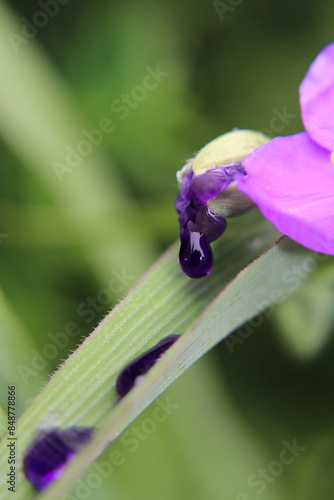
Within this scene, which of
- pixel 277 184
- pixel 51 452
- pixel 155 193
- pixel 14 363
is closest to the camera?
pixel 51 452

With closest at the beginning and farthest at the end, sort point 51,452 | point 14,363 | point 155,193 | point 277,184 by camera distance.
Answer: point 51,452 → point 277,184 → point 14,363 → point 155,193

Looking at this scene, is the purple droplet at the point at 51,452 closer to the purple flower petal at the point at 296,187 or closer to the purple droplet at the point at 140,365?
the purple droplet at the point at 140,365

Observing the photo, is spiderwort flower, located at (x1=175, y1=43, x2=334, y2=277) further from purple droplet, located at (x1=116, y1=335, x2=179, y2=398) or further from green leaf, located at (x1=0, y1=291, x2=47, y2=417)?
green leaf, located at (x1=0, y1=291, x2=47, y2=417)

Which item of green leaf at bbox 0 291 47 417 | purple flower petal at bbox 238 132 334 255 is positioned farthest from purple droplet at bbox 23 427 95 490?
purple flower petal at bbox 238 132 334 255

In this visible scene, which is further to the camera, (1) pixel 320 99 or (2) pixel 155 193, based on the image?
(2) pixel 155 193

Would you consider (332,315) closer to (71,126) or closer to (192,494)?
(192,494)

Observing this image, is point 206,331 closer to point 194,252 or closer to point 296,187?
point 194,252

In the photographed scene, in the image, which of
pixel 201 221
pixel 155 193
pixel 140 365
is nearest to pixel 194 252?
pixel 201 221
